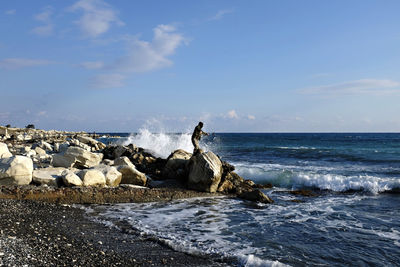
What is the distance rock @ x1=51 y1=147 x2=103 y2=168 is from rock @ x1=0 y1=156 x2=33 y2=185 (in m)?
3.03

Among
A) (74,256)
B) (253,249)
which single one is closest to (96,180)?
(74,256)

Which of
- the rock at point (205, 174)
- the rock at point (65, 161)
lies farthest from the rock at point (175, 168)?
the rock at point (65, 161)

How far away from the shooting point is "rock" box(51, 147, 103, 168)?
14914 mm

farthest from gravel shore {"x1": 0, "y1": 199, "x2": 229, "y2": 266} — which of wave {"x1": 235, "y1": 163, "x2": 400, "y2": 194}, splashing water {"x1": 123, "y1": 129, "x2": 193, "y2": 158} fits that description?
splashing water {"x1": 123, "y1": 129, "x2": 193, "y2": 158}

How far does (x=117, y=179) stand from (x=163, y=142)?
20785 millimetres

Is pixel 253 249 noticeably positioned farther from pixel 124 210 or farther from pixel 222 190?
pixel 222 190

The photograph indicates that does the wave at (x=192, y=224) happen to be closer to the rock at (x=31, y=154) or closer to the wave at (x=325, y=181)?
the wave at (x=325, y=181)

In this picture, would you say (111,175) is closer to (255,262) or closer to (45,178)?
(45,178)

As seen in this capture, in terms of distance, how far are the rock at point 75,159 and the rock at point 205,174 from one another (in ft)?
16.4

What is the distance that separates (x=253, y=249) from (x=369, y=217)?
5.75m

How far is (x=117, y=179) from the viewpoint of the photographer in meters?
13.3

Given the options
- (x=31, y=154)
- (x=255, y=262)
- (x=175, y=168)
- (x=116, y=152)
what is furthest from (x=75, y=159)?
(x=255, y=262)

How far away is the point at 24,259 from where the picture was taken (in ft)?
19.4

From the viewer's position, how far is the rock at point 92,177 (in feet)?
40.6
